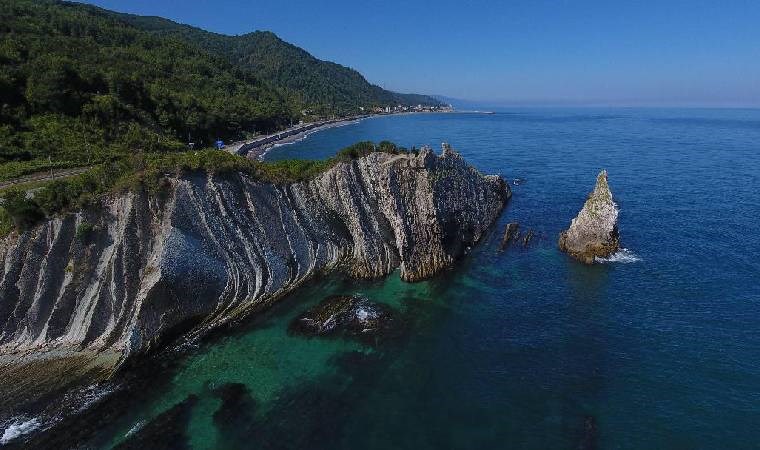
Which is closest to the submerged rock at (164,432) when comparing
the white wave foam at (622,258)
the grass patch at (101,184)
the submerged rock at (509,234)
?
the grass patch at (101,184)

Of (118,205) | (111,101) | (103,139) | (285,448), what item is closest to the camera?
(285,448)

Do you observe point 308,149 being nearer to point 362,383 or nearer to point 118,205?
point 118,205

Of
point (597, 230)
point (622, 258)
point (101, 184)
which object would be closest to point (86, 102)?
point (101, 184)

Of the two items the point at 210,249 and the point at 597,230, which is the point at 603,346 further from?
the point at 210,249

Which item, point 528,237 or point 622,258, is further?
point 528,237

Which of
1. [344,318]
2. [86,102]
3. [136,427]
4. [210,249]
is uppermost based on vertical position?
[86,102]

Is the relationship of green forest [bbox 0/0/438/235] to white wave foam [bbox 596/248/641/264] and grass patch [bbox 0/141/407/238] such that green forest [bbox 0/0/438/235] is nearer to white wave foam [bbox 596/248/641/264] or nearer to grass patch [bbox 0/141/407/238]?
grass patch [bbox 0/141/407/238]

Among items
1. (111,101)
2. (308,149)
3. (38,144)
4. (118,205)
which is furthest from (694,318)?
(308,149)
